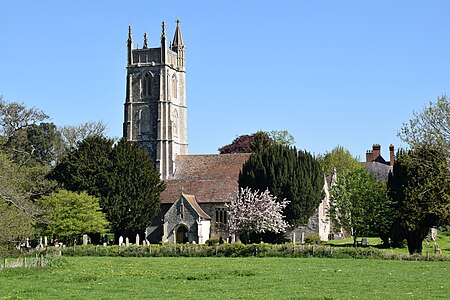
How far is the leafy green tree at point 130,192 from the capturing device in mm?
64188

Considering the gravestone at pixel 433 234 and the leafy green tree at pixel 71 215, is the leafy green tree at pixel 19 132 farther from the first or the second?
the gravestone at pixel 433 234

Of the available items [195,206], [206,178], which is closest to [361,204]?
[195,206]

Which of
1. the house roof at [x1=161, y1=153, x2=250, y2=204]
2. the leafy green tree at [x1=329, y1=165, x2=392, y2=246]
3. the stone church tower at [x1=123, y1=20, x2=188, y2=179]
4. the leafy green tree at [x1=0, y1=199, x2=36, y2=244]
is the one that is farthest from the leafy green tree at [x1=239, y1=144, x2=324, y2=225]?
the leafy green tree at [x1=0, y1=199, x2=36, y2=244]

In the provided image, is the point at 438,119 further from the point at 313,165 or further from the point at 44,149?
the point at 44,149

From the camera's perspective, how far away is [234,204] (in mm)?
64812

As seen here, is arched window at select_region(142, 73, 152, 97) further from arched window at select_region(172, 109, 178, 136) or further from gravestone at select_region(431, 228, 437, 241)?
gravestone at select_region(431, 228, 437, 241)

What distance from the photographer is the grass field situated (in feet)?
74.5

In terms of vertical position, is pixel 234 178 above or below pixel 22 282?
above

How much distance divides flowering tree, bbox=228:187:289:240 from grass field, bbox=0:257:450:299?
25.5 metres

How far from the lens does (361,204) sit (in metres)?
56.8

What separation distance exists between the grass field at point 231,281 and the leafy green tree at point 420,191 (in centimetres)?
711

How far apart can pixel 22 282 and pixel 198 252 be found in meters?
20.1

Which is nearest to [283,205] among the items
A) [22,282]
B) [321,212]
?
[321,212]

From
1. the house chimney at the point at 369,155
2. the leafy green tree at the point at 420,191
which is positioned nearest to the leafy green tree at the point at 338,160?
the house chimney at the point at 369,155
